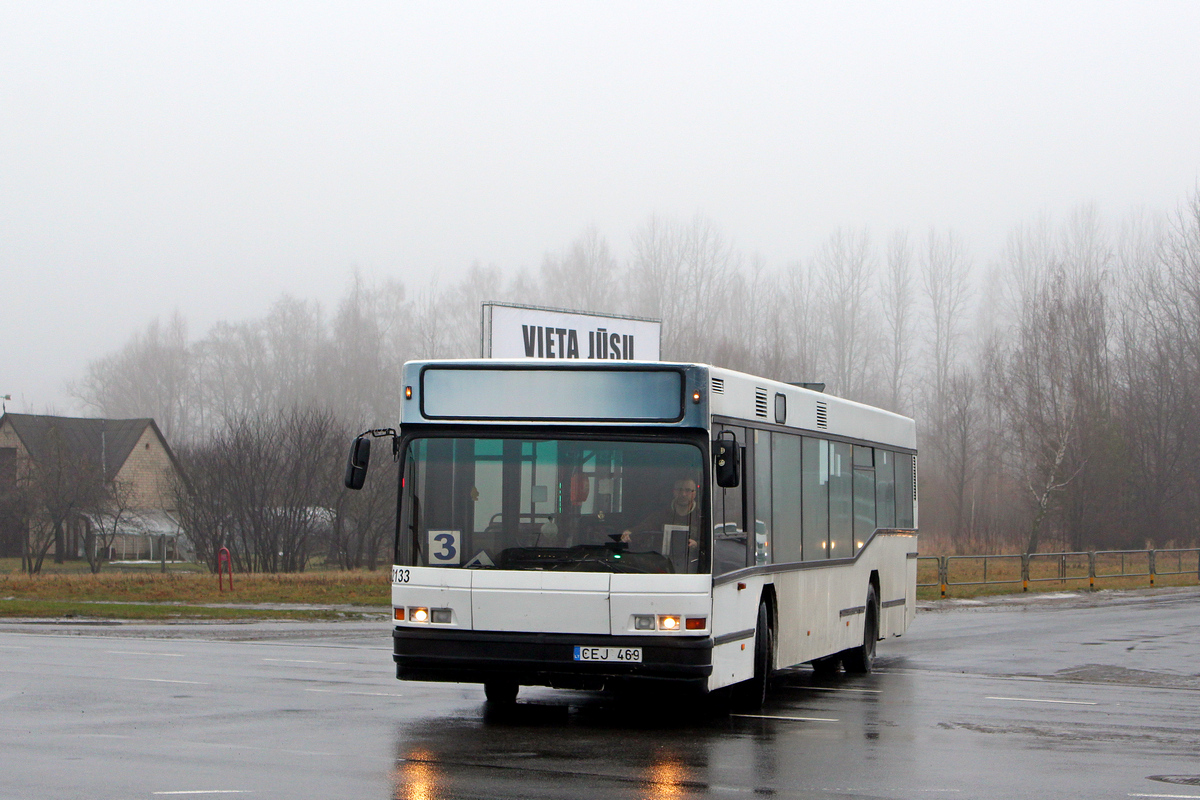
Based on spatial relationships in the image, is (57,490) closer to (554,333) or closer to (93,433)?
(93,433)

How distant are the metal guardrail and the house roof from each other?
46272 mm

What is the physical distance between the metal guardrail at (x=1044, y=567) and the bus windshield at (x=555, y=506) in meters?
23.3

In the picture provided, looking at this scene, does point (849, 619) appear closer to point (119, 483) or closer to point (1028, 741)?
point (1028, 741)

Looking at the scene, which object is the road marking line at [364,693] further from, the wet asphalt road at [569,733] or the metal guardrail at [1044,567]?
the metal guardrail at [1044,567]

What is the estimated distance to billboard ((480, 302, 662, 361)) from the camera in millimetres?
24031

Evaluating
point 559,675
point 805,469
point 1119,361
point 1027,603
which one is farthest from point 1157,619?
point 1119,361

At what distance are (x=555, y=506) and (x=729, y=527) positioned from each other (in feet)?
4.82

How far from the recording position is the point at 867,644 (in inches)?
648

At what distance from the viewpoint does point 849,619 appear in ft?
50.5

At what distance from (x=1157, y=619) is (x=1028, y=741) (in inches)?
705

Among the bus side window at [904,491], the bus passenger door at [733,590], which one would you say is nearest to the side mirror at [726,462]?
the bus passenger door at [733,590]

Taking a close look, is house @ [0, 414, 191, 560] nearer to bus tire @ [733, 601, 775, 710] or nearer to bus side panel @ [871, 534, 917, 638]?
bus side panel @ [871, 534, 917, 638]

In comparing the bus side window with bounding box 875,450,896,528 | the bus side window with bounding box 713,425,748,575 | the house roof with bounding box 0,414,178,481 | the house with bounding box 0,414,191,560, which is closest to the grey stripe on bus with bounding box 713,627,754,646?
the bus side window with bounding box 713,425,748,575

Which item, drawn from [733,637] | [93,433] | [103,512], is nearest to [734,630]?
[733,637]
